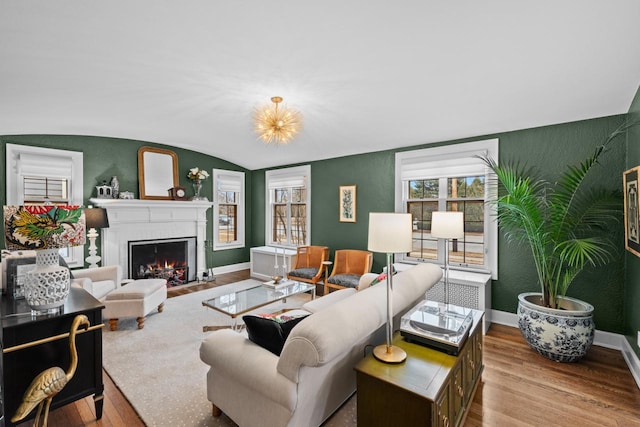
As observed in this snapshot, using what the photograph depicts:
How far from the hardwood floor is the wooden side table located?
56 centimetres

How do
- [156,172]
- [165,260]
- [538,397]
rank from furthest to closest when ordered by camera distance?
[165,260] < [156,172] < [538,397]

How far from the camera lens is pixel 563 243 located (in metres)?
2.94

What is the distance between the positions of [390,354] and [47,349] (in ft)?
6.82

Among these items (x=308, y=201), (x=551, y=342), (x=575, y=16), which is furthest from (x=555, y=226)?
(x=308, y=201)

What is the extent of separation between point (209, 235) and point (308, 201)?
2.19m

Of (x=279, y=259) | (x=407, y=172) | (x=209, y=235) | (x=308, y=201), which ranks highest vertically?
(x=407, y=172)

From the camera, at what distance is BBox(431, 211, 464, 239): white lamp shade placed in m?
2.75

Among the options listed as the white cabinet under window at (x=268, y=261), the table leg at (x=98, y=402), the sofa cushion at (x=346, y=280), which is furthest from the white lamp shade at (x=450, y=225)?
the white cabinet under window at (x=268, y=261)

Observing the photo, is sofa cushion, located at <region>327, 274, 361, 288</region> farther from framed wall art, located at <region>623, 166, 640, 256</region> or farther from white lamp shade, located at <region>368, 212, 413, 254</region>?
framed wall art, located at <region>623, 166, 640, 256</region>

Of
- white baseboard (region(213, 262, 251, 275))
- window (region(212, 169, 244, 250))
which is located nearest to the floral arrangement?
window (region(212, 169, 244, 250))

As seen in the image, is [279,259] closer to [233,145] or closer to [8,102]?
[233,145]

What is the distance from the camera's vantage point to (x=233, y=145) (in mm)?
5191

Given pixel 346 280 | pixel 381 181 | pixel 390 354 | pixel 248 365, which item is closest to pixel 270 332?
pixel 248 365

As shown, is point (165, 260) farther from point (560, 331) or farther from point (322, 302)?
point (560, 331)
